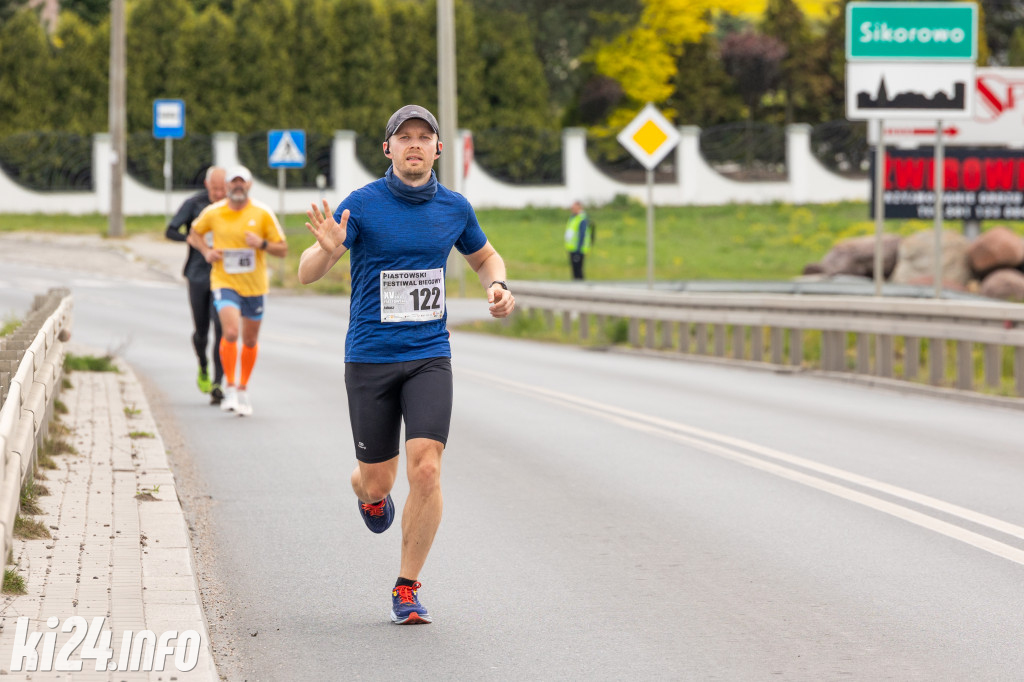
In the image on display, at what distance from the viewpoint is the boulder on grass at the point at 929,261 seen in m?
29.2

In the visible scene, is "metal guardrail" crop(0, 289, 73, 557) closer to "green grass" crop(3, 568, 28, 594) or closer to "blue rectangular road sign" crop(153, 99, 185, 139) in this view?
"green grass" crop(3, 568, 28, 594)

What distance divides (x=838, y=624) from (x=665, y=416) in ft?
22.6

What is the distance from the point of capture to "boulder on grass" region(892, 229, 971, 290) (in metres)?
29.2

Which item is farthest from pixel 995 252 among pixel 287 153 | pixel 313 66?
pixel 313 66

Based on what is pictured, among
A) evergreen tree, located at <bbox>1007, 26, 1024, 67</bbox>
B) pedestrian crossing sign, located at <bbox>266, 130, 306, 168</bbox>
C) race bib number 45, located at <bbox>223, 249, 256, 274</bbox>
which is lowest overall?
race bib number 45, located at <bbox>223, 249, 256, 274</bbox>

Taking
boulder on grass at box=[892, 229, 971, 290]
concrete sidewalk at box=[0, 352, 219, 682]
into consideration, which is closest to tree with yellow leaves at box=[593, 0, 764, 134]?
boulder on grass at box=[892, 229, 971, 290]

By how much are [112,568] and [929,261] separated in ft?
81.2

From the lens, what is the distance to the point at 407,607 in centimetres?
644

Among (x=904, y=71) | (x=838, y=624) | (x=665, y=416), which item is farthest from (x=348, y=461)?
(x=904, y=71)

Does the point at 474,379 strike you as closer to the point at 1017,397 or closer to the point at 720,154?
the point at 1017,397

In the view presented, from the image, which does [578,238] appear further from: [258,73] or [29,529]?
[29,529]

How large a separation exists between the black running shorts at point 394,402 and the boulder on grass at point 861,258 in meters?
24.9

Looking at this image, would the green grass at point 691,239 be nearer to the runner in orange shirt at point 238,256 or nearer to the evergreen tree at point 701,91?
the evergreen tree at point 701,91

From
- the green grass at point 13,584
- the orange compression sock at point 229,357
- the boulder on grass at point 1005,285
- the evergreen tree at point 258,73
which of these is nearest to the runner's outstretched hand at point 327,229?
the green grass at point 13,584
